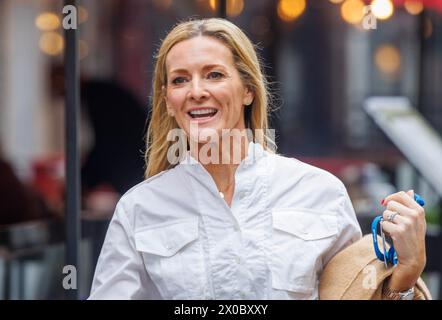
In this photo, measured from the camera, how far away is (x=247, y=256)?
1807mm

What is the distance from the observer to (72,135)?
6.93 ft

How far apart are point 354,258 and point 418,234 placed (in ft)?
0.48

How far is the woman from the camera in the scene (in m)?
1.80

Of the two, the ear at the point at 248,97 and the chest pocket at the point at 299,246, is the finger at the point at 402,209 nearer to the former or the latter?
the chest pocket at the point at 299,246

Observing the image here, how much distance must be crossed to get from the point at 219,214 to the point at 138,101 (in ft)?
12.4

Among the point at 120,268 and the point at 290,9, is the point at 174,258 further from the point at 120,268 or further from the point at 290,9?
the point at 290,9

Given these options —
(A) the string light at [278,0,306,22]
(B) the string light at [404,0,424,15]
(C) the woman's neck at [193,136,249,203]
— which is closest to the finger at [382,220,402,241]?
(C) the woman's neck at [193,136,249,203]

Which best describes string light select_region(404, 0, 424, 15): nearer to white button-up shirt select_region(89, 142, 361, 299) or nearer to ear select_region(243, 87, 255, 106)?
ear select_region(243, 87, 255, 106)

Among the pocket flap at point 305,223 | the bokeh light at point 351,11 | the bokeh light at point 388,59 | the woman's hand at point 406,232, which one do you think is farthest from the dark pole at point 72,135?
the bokeh light at point 388,59

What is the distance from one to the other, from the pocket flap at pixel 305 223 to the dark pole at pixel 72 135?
56 cm

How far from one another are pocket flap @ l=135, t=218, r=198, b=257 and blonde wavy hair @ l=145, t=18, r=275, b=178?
0.58 ft

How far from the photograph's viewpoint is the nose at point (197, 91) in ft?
5.93
